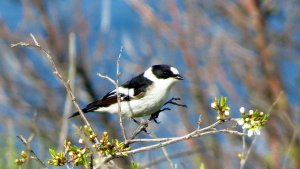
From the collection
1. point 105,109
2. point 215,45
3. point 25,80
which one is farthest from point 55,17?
point 105,109

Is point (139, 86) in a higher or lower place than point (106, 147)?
higher

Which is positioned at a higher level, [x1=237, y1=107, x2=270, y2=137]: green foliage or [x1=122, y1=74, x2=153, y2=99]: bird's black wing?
[x1=122, y1=74, x2=153, y2=99]: bird's black wing

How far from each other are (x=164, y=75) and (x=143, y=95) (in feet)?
0.89

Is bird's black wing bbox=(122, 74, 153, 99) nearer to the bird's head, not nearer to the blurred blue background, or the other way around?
the bird's head

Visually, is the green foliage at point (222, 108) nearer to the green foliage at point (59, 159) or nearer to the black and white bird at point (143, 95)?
the green foliage at point (59, 159)

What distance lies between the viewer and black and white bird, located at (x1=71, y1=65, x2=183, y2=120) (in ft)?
14.8

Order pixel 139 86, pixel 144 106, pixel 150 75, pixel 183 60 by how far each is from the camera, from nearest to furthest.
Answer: pixel 144 106, pixel 139 86, pixel 150 75, pixel 183 60

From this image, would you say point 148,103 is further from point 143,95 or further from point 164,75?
point 164,75

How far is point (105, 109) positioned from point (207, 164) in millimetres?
4111

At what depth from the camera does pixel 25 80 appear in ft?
33.2

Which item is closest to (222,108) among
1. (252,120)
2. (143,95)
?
(252,120)

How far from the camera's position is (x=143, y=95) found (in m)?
4.69

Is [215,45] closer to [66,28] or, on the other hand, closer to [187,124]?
[187,124]

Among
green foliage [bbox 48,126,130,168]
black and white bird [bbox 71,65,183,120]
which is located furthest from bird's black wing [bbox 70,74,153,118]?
green foliage [bbox 48,126,130,168]
